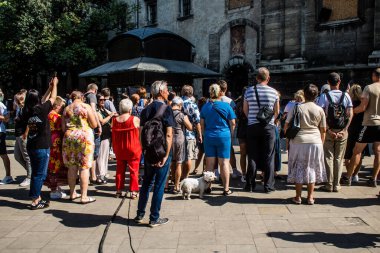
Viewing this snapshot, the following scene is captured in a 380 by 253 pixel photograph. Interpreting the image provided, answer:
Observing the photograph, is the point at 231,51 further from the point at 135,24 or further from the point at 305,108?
the point at 305,108

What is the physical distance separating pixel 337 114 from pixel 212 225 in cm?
314

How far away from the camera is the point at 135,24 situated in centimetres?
2730

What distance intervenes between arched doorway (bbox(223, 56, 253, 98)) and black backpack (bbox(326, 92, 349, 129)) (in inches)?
555

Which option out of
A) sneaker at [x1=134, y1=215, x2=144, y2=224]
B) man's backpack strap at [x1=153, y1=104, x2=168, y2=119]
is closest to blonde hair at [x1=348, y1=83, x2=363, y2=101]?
man's backpack strap at [x1=153, y1=104, x2=168, y2=119]

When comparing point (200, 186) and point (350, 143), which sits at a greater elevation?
point (350, 143)

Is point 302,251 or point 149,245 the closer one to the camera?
point 302,251

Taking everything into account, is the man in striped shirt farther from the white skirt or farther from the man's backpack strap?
the man's backpack strap

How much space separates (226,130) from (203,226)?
199 cm

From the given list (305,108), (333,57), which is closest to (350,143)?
(305,108)

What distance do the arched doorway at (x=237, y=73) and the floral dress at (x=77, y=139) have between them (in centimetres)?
1536

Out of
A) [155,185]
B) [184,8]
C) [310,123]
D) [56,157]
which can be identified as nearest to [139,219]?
[155,185]

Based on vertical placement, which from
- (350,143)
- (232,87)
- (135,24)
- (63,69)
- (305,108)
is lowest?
(350,143)

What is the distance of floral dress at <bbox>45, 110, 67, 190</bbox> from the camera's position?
651 centimetres

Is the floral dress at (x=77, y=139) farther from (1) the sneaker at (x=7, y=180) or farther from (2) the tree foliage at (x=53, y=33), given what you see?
(2) the tree foliage at (x=53, y=33)
